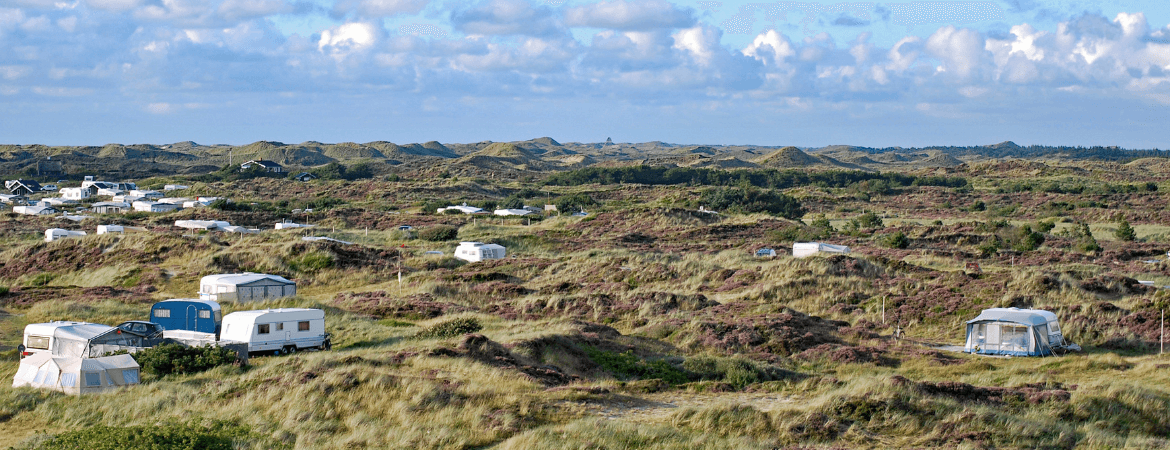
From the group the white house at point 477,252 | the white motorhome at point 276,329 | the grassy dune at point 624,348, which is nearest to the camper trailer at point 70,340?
the grassy dune at point 624,348

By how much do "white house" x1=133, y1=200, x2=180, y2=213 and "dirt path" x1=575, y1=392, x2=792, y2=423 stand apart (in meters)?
68.8

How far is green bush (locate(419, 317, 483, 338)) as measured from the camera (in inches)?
943

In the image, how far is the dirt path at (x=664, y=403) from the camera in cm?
1555

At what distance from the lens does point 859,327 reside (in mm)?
27938

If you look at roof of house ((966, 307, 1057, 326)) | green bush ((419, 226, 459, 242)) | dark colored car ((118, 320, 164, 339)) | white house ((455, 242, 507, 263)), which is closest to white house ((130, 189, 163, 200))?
green bush ((419, 226, 459, 242))

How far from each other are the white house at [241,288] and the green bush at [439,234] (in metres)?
22.7

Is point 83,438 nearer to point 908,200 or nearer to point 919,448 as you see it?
point 919,448

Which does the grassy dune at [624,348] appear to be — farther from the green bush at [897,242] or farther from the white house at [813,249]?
the white house at [813,249]

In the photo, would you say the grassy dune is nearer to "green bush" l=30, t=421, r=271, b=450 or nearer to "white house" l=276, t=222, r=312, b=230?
"green bush" l=30, t=421, r=271, b=450

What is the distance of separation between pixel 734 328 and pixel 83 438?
17.1 meters

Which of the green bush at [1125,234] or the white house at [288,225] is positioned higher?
the green bush at [1125,234]

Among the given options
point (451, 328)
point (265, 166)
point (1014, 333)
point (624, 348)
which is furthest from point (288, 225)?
point (265, 166)

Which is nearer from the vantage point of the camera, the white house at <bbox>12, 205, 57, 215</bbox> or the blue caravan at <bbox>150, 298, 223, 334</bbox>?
the blue caravan at <bbox>150, 298, 223, 334</bbox>

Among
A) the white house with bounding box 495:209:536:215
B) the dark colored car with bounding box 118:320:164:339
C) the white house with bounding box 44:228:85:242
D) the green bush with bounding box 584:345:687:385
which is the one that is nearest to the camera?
the green bush with bounding box 584:345:687:385
